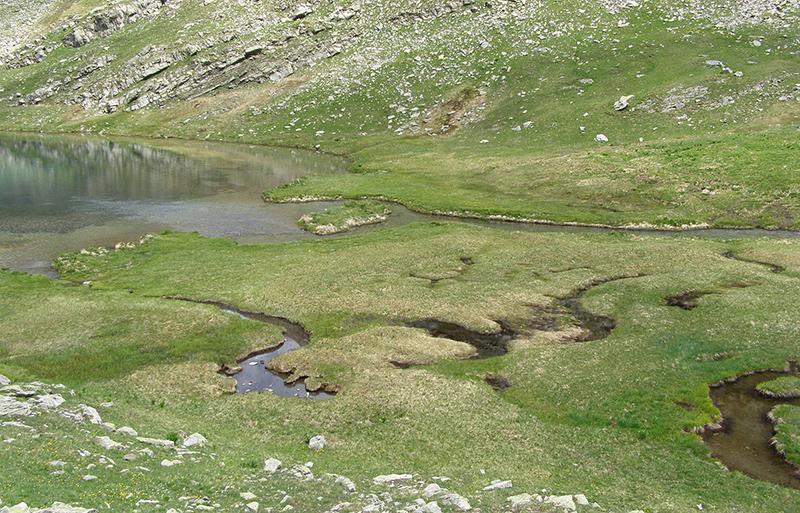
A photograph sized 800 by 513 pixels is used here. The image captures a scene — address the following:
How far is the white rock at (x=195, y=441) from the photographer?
27.1 meters

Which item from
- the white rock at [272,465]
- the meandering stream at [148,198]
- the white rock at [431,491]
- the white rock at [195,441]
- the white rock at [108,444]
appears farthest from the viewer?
the meandering stream at [148,198]

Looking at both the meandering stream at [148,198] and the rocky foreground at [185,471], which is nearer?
the rocky foreground at [185,471]

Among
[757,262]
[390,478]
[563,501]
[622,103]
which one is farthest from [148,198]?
[563,501]

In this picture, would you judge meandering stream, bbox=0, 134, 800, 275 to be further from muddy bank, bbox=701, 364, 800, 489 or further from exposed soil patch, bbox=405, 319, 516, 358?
muddy bank, bbox=701, 364, 800, 489

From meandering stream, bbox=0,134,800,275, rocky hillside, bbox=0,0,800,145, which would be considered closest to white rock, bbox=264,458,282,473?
meandering stream, bbox=0,134,800,275

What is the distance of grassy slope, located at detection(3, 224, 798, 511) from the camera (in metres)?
27.8

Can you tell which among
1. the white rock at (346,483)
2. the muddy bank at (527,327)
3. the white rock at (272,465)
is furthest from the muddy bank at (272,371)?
the white rock at (346,483)

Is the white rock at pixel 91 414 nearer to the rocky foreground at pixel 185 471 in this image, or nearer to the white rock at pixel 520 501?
the rocky foreground at pixel 185 471

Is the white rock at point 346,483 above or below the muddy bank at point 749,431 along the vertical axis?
above

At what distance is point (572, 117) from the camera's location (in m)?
123

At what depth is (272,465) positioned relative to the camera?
2547 cm

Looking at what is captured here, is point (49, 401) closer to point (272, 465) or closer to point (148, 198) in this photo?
point (272, 465)

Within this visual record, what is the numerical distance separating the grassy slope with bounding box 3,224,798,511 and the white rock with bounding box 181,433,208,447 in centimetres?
136

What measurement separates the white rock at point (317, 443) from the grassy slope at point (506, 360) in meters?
0.75
